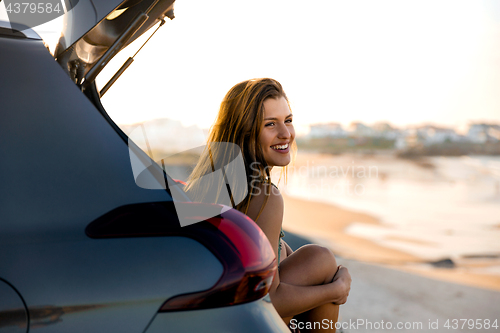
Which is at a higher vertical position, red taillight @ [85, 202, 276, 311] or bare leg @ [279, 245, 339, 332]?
red taillight @ [85, 202, 276, 311]

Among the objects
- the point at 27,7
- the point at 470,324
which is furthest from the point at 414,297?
the point at 27,7

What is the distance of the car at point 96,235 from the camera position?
33.5 inches

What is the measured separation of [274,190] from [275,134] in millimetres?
393

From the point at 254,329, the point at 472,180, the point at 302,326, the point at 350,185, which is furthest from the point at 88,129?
the point at 472,180

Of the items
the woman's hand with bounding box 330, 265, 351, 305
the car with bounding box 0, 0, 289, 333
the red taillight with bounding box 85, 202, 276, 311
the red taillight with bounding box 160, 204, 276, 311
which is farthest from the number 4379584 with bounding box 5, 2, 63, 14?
the woman's hand with bounding box 330, 265, 351, 305

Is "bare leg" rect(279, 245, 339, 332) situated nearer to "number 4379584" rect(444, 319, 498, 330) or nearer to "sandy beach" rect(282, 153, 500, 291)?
"sandy beach" rect(282, 153, 500, 291)

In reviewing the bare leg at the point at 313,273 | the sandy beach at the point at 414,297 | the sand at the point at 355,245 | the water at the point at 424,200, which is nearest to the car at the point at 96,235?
the bare leg at the point at 313,273

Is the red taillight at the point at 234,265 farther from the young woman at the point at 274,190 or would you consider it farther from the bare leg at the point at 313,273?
the bare leg at the point at 313,273

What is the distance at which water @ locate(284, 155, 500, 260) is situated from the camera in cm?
783

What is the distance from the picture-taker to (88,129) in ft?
3.10

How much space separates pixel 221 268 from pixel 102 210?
0.30m

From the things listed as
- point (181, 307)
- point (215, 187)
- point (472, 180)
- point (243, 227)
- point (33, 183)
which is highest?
point (33, 183)

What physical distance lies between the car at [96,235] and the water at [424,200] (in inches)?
53.9

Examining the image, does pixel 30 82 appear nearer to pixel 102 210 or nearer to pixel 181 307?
pixel 102 210
